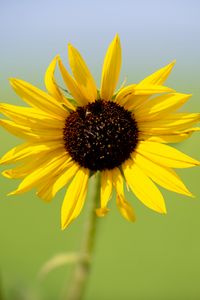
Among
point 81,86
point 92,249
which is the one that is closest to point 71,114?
point 81,86

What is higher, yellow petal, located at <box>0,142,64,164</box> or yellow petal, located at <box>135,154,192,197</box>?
yellow petal, located at <box>0,142,64,164</box>

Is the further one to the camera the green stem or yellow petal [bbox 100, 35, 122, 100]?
the green stem

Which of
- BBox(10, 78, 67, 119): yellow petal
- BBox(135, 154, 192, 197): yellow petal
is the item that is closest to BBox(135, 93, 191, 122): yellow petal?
BBox(135, 154, 192, 197): yellow petal

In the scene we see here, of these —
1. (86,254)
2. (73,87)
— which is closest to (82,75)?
(73,87)

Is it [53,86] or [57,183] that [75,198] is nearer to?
[57,183]

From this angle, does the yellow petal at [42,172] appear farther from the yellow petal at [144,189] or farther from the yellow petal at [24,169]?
the yellow petal at [144,189]

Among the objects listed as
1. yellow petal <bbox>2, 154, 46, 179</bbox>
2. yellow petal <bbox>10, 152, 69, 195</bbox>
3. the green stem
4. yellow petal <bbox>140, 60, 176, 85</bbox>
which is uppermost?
yellow petal <bbox>140, 60, 176, 85</bbox>

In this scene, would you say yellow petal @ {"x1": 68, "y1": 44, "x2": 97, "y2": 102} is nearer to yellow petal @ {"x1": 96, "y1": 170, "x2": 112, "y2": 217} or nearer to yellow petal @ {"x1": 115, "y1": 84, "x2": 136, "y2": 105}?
yellow petal @ {"x1": 115, "y1": 84, "x2": 136, "y2": 105}

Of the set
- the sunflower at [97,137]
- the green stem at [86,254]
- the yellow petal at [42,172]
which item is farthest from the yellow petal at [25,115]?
the green stem at [86,254]
